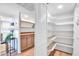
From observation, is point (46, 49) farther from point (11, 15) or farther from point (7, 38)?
point (11, 15)

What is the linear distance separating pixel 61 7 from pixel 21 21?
0.58 m

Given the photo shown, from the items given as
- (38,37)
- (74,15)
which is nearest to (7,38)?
(38,37)

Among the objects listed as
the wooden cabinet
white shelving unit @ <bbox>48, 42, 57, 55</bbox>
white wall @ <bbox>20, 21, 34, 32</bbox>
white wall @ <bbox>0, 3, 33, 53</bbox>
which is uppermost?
white wall @ <bbox>0, 3, 33, 53</bbox>

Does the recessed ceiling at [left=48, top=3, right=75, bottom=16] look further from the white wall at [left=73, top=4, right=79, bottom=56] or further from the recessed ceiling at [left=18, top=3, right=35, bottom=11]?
the recessed ceiling at [left=18, top=3, right=35, bottom=11]

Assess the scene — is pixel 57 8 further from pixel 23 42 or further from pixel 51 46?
pixel 23 42

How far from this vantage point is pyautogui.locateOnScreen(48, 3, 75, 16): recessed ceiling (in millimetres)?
1124

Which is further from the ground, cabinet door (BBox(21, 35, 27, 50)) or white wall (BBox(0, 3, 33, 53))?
white wall (BBox(0, 3, 33, 53))

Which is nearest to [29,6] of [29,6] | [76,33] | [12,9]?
[29,6]

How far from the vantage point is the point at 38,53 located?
1195 millimetres

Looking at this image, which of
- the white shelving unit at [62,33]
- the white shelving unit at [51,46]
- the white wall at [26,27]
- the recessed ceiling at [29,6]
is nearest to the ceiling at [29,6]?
the recessed ceiling at [29,6]

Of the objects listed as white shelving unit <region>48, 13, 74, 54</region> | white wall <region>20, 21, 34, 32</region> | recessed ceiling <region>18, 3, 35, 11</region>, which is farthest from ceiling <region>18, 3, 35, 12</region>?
white shelving unit <region>48, 13, 74, 54</region>

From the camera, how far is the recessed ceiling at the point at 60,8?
1124mm

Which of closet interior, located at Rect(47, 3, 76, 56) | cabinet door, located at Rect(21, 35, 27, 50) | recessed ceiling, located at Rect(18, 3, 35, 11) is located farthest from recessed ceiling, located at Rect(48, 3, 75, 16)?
cabinet door, located at Rect(21, 35, 27, 50)

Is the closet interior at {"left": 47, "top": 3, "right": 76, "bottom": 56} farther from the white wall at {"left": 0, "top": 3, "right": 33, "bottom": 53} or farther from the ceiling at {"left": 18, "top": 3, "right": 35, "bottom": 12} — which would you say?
the white wall at {"left": 0, "top": 3, "right": 33, "bottom": 53}
